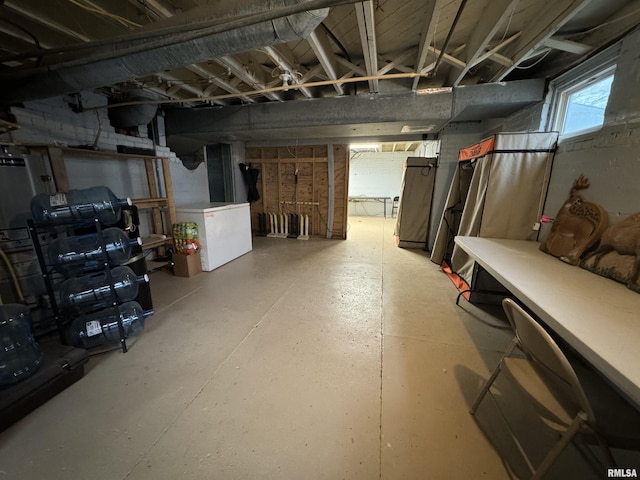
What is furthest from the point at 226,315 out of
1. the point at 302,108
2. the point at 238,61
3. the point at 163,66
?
the point at 302,108

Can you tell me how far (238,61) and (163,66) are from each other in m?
1.09

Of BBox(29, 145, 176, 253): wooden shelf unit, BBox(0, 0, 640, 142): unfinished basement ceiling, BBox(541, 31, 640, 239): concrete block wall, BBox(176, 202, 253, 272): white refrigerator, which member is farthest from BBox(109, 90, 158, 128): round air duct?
BBox(541, 31, 640, 239): concrete block wall

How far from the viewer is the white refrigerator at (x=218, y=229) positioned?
3457 millimetres

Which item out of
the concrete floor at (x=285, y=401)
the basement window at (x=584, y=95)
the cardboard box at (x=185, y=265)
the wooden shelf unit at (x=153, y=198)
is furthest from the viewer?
the cardboard box at (x=185, y=265)

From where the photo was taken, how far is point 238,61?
8.51 ft

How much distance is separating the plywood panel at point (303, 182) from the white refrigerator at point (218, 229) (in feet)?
5.55

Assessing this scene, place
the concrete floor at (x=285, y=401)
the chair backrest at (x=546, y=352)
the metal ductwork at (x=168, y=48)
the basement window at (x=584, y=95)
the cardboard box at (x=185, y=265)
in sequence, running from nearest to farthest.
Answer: the chair backrest at (x=546, y=352), the concrete floor at (x=285, y=401), the metal ductwork at (x=168, y=48), the basement window at (x=584, y=95), the cardboard box at (x=185, y=265)

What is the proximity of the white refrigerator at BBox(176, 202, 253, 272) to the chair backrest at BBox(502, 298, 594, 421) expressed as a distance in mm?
3548

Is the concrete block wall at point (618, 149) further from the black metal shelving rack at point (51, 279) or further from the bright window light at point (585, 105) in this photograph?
the black metal shelving rack at point (51, 279)

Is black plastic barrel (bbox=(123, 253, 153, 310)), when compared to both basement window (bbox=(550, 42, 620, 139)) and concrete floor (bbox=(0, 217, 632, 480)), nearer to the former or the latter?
concrete floor (bbox=(0, 217, 632, 480))

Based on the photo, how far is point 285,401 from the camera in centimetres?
147

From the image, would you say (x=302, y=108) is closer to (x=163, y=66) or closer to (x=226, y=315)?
(x=163, y=66)

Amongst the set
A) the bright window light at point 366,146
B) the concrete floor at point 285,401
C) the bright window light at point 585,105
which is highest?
the bright window light at point 366,146

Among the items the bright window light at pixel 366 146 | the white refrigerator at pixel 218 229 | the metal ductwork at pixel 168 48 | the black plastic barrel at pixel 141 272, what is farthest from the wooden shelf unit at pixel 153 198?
the bright window light at pixel 366 146
